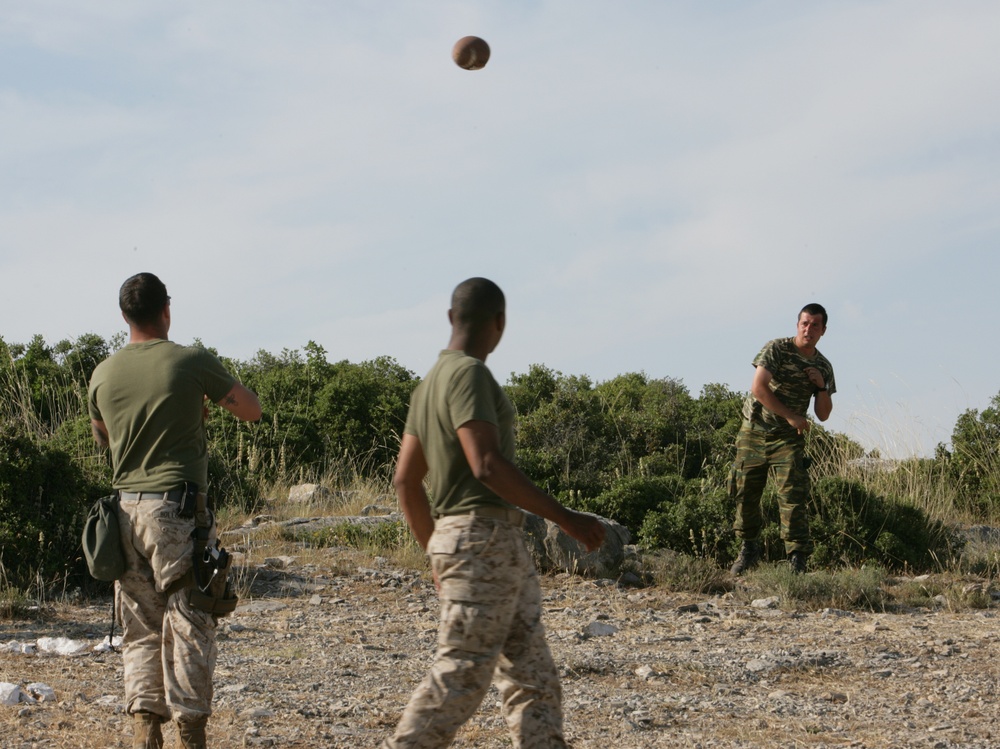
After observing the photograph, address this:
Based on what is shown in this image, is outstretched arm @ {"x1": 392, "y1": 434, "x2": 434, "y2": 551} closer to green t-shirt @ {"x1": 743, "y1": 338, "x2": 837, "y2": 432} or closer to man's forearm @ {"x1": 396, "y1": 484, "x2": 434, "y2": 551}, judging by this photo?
man's forearm @ {"x1": 396, "y1": 484, "x2": 434, "y2": 551}

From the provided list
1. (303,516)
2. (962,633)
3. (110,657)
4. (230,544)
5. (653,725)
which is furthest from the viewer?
(303,516)

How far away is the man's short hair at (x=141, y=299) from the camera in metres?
4.81

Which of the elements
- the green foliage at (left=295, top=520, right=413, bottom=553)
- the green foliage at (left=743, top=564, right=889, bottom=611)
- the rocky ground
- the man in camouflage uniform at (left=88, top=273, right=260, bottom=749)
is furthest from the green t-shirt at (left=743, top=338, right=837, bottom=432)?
the man in camouflage uniform at (left=88, top=273, right=260, bottom=749)

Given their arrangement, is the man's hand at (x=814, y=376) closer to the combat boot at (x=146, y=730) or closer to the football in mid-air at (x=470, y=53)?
the football in mid-air at (x=470, y=53)

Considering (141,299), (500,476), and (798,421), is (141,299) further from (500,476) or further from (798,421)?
(798,421)

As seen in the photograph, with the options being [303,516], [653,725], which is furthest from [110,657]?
[303,516]

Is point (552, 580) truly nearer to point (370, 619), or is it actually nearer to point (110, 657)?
point (370, 619)

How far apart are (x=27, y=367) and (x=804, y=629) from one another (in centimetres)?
1139

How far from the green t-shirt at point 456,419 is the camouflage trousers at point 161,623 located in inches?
48.9

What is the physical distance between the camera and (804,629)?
8172 mm

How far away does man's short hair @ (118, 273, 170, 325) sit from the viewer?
481cm

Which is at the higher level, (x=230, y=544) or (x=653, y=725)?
(x=230, y=544)

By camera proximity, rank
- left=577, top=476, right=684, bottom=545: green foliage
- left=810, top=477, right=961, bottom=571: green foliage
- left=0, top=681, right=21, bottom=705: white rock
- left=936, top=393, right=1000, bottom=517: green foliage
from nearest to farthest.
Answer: left=0, top=681, right=21, bottom=705: white rock
left=810, top=477, right=961, bottom=571: green foliage
left=577, top=476, right=684, bottom=545: green foliage
left=936, top=393, right=1000, bottom=517: green foliage

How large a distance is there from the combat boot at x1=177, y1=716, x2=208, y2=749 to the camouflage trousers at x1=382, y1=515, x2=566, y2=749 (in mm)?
1094
